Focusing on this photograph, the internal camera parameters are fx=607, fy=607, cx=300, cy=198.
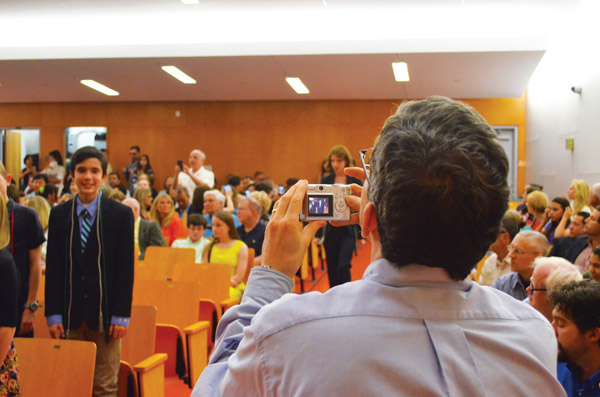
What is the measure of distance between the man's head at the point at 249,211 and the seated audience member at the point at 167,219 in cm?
133

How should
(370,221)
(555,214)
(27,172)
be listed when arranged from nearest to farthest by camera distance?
(370,221)
(555,214)
(27,172)

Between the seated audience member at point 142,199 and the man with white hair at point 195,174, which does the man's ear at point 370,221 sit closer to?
the seated audience member at point 142,199

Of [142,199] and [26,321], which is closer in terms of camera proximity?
[26,321]

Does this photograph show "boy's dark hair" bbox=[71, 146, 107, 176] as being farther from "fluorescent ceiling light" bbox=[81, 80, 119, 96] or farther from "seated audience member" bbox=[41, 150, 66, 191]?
"seated audience member" bbox=[41, 150, 66, 191]

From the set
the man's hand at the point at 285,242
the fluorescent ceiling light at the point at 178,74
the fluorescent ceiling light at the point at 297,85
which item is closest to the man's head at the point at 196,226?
the man's hand at the point at 285,242

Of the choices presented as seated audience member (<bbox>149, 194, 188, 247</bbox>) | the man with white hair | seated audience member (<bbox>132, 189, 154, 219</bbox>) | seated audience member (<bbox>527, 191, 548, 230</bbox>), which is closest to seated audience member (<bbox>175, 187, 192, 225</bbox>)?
the man with white hair

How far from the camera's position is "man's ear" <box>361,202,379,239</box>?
857 millimetres

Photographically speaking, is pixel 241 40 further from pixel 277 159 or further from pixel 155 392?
→ pixel 155 392

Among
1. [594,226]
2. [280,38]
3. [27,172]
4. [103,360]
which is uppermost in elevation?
[280,38]

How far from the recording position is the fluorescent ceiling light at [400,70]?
9.66 m

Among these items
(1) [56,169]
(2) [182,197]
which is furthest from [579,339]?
(1) [56,169]

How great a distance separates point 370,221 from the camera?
34.0 inches

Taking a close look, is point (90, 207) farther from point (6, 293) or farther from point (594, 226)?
point (594, 226)

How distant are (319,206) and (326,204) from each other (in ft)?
0.05
